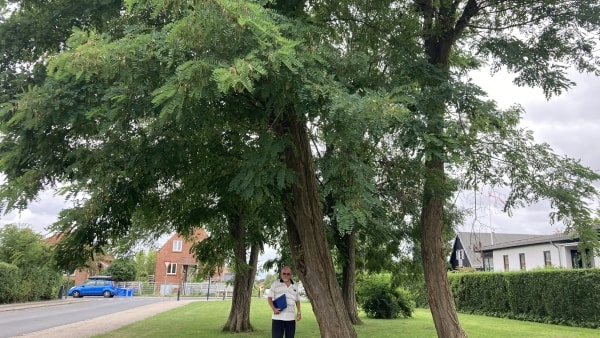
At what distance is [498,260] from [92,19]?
103 feet

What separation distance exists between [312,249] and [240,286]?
9.05 m

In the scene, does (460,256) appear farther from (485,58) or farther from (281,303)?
(281,303)

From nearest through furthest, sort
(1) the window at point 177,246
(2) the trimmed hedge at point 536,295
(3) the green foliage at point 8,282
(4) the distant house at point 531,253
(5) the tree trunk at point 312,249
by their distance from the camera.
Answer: (5) the tree trunk at point 312,249, (2) the trimmed hedge at point 536,295, (4) the distant house at point 531,253, (3) the green foliage at point 8,282, (1) the window at point 177,246

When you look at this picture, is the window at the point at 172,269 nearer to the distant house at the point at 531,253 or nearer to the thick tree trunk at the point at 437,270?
the distant house at the point at 531,253

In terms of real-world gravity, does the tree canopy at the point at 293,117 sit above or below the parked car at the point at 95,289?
above

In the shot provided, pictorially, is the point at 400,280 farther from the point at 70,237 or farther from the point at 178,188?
the point at 70,237

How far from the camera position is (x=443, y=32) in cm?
981

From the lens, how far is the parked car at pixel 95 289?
4300 centimetres

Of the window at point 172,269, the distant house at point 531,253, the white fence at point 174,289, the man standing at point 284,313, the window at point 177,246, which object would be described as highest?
the window at point 177,246

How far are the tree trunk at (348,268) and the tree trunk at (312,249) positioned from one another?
244 inches

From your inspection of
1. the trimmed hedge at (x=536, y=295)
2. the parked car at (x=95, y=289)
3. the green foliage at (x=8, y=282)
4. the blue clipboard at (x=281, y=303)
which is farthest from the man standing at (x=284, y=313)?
the parked car at (x=95, y=289)

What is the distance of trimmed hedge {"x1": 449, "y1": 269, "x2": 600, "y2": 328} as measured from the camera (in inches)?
679

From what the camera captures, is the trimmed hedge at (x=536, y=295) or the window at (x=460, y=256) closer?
the trimmed hedge at (x=536, y=295)

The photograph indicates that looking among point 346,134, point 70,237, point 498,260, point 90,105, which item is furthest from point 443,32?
point 498,260
